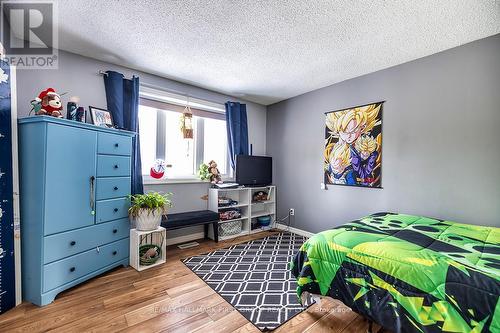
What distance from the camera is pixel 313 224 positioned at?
3613mm

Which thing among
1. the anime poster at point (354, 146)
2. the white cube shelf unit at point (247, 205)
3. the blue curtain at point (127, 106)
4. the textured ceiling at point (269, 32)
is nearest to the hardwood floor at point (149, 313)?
the blue curtain at point (127, 106)

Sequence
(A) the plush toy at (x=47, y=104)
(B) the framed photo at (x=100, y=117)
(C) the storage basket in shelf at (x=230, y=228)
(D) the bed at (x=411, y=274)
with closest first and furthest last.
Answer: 1. (D) the bed at (x=411, y=274)
2. (A) the plush toy at (x=47, y=104)
3. (B) the framed photo at (x=100, y=117)
4. (C) the storage basket in shelf at (x=230, y=228)

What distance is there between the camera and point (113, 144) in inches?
93.1

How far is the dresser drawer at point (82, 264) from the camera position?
186cm

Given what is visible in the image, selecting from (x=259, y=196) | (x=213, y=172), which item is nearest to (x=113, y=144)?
(x=213, y=172)

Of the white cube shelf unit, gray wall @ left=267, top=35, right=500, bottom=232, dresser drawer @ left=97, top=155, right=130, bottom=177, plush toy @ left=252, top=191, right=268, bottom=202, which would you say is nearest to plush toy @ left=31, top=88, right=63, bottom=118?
dresser drawer @ left=97, top=155, right=130, bottom=177

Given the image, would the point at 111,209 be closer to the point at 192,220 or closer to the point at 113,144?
the point at 113,144

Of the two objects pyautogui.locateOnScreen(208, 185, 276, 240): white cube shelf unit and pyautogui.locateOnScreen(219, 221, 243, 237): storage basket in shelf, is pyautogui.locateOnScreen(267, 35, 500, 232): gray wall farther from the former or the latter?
pyautogui.locateOnScreen(219, 221, 243, 237): storage basket in shelf

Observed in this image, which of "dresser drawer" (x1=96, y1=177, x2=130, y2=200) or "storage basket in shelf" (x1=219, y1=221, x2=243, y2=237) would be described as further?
"storage basket in shelf" (x1=219, y1=221, x2=243, y2=237)

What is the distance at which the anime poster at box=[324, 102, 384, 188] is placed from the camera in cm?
287

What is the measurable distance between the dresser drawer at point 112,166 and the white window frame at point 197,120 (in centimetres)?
53

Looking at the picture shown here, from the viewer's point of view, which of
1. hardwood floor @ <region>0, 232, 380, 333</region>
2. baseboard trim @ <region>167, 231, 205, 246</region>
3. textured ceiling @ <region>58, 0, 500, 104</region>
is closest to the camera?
hardwood floor @ <region>0, 232, 380, 333</region>

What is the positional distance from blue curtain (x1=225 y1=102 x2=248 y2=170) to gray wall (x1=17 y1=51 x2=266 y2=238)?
24 centimetres

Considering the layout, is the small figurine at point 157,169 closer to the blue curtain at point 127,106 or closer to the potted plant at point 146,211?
the blue curtain at point 127,106
